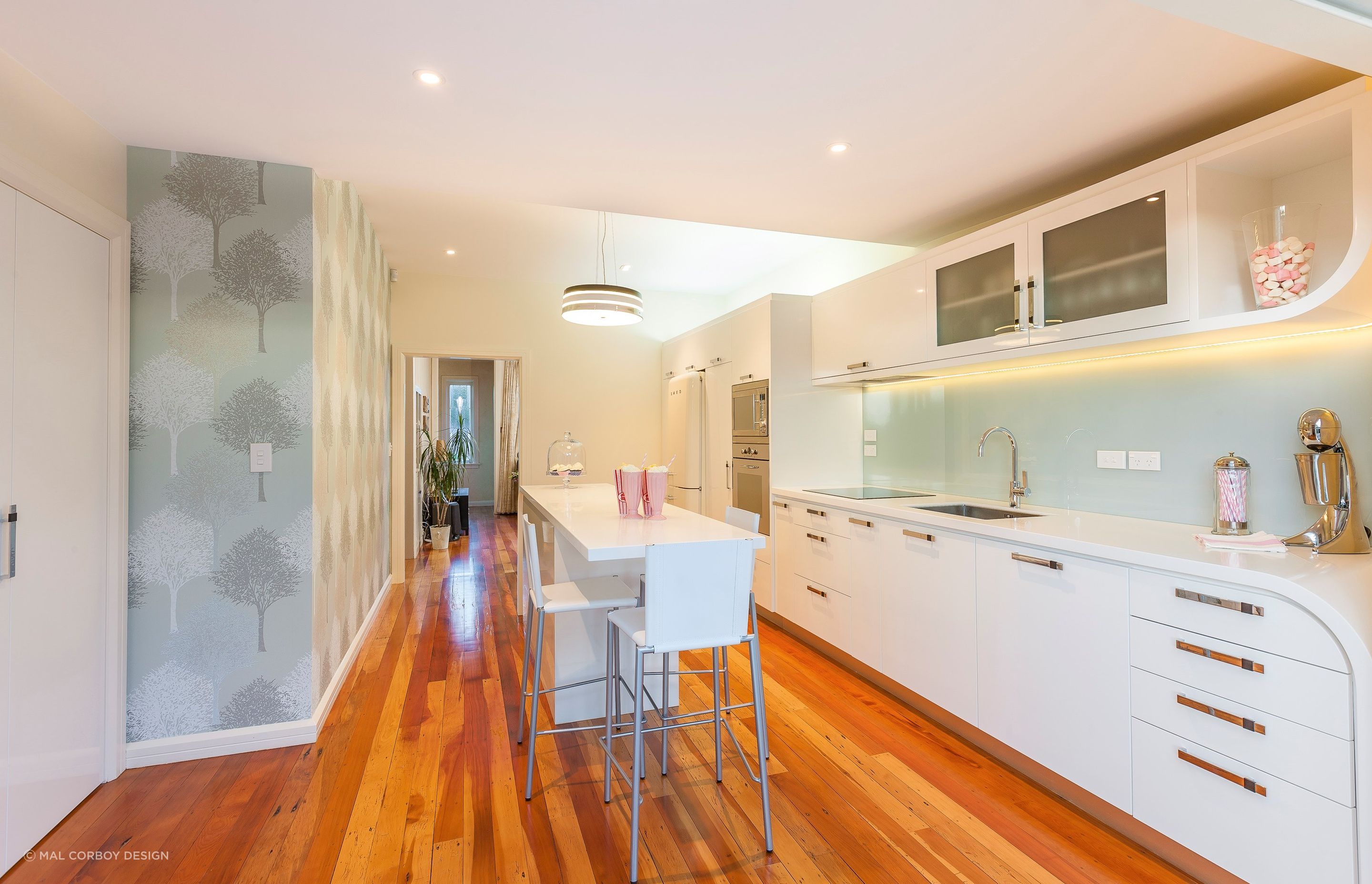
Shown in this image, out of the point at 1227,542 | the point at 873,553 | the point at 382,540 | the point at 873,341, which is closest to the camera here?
the point at 1227,542

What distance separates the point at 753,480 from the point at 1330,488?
8.90ft

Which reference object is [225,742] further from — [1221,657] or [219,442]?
[1221,657]

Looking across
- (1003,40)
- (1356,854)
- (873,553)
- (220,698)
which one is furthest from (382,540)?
(1356,854)

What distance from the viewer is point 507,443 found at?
10.5m

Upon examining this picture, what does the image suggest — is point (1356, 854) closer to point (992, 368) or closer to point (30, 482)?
point (992, 368)

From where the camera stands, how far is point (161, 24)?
1707 millimetres

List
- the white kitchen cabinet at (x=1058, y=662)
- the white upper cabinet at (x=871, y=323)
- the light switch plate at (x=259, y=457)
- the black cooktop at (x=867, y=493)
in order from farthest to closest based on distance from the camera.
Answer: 1. the black cooktop at (x=867, y=493)
2. the white upper cabinet at (x=871, y=323)
3. the light switch plate at (x=259, y=457)
4. the white kitchen cabinet at (x=1058, y=662)

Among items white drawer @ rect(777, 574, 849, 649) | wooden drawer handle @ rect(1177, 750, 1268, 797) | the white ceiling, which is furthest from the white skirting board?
wooden drawer handle @ rect(1177, 750, 1268, 797)

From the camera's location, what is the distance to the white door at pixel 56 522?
73.7 inches

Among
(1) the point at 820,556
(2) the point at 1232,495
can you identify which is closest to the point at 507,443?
(1) the point at 820,556

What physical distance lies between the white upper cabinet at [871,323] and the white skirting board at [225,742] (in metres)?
3.09

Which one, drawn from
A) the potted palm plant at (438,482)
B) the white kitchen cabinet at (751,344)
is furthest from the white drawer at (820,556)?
the potted palm plant at (438,482)

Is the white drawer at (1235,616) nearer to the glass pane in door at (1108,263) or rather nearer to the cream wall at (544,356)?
the glass pane in door at (1108,263)

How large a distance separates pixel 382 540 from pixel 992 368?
4402mm
